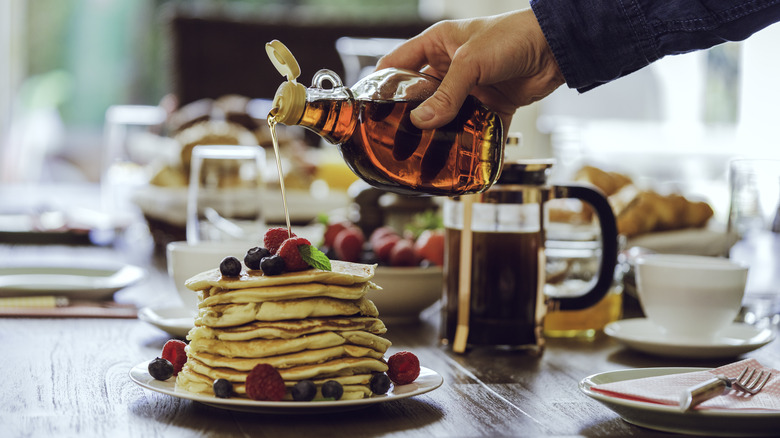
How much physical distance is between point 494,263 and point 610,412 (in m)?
0.31

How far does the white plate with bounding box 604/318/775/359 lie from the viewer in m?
1.11

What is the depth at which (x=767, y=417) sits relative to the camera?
2.42 feet

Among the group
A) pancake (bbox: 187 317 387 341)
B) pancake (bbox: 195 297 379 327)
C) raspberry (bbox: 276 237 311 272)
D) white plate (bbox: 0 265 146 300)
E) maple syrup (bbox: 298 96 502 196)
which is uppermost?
maple syrup (bbox: 298 96 502 196)

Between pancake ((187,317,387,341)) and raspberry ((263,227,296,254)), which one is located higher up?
raspberry ((263,227,296,254))

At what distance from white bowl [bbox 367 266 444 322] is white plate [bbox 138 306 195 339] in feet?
0.87

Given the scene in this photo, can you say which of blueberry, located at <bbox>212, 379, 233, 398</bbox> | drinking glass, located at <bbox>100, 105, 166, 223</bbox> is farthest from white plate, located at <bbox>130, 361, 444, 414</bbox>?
drinking glass, located at <bbox>100, 105, 166, 223</bbox>

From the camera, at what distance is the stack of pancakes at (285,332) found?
2.54 feet

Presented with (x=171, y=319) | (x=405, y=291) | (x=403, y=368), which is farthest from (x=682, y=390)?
(x=171, y=319)

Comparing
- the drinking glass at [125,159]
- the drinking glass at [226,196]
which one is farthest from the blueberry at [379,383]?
the drinking glass at [125,159]

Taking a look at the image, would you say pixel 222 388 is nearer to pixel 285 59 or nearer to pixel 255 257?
pixel 255 257

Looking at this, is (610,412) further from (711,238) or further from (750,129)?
(750,129)

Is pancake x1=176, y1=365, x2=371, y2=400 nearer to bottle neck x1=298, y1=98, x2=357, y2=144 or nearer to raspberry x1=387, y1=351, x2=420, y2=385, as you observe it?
raspberry x1=387, y1=351, x2=420, y2=385

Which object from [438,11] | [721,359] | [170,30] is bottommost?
[721,359]

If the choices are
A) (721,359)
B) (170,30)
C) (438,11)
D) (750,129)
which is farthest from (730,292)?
(438,11)
